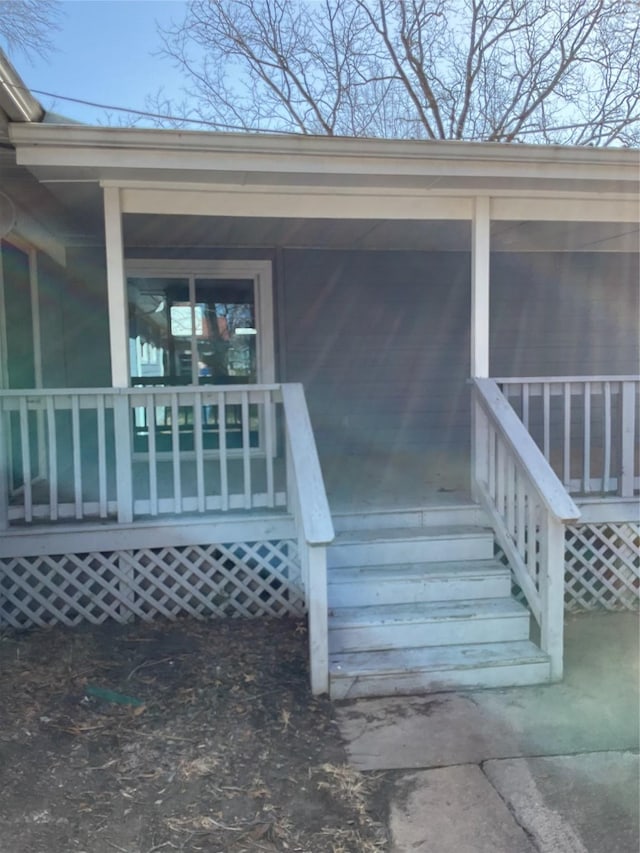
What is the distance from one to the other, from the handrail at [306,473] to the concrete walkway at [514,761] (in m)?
0.87

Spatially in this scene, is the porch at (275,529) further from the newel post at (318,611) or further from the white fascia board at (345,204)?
the white fascia board at (345,204)

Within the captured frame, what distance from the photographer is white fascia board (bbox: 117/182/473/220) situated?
14.3 feet

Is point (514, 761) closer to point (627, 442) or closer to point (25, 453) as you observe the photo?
point (627, 442)

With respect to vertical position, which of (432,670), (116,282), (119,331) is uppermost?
(116,282)

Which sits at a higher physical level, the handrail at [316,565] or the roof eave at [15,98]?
the roof eave at [15,98]

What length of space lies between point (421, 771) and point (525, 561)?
60.4 inches

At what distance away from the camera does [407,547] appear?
13.6ft

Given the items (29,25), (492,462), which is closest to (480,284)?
(492,462)

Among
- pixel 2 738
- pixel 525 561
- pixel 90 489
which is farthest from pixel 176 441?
pixel 525 561

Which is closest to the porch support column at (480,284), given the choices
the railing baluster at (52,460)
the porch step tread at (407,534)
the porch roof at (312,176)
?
the porch roof at (312,176)

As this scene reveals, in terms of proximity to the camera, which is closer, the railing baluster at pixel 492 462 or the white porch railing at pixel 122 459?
the white porch railing at pixel 122 459

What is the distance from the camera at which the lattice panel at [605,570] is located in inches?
178

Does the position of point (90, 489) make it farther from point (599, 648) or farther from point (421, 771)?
point (599, 648)

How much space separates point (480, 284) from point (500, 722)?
286cm
